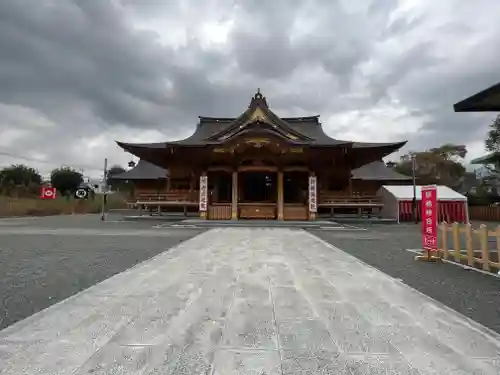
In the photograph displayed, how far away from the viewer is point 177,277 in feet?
18.4

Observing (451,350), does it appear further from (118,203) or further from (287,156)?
(118,203)

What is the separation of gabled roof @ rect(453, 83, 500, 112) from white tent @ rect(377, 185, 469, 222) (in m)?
16.3

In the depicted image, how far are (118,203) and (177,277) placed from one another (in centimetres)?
4047

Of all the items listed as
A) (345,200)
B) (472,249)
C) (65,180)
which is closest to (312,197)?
(345,200)

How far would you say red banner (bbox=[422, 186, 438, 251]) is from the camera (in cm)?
754

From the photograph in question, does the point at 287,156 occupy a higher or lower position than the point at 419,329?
higher

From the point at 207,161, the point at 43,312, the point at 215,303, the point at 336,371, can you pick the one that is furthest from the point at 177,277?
the point at 207,161

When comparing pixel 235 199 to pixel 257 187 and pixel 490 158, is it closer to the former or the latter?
pixel 257 187

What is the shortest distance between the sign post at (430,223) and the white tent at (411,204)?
15555 millimetres

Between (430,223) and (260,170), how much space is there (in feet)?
41.9

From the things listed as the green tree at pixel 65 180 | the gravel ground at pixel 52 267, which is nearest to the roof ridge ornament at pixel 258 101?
the gravel ground at pixel 52 267

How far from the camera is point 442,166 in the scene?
42719 millimetres

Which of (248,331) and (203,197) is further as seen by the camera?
(203,197)

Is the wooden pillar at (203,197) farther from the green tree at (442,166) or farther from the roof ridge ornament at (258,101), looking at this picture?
the green tree at (442,166)
